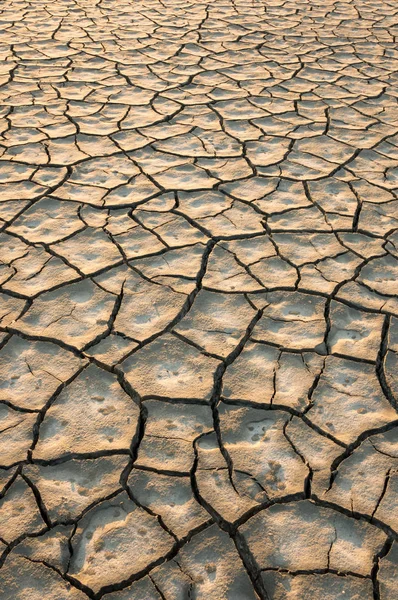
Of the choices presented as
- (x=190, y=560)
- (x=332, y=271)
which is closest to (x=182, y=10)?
(x=332, y=271)

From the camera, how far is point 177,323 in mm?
2066

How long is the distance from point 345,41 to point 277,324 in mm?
3500

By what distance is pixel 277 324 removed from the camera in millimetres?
2078

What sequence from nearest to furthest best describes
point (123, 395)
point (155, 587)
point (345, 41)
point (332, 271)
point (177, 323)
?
point (155, 587) < point (123, 395) < point (177, 323) < point (332, 271) < point (345, 41)

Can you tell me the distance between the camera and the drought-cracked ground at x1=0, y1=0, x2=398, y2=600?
4.72ft

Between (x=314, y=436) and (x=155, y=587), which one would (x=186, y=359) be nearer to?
(x=314, y=436)

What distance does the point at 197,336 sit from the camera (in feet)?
6.63

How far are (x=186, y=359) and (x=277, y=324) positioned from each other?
372mm

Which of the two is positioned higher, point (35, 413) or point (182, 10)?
point (182, 10)

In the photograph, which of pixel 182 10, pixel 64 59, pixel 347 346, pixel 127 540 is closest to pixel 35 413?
pixel 127 540

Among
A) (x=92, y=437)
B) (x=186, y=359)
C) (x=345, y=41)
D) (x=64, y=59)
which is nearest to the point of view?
(x=92, y=437)

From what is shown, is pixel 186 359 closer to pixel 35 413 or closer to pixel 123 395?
pixel 123 395

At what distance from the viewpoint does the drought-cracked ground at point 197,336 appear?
4.72ft

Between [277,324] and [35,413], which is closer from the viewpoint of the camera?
[35,413]
